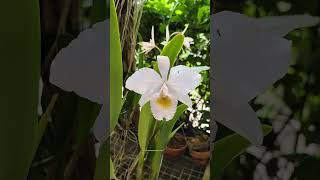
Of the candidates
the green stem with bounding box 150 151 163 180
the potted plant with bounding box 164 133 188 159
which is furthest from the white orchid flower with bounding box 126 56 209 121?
the potted plant with bounding box 164 133 188 159

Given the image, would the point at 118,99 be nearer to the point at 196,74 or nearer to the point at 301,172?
the point at 196,74

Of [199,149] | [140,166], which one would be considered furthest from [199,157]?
[140,166]

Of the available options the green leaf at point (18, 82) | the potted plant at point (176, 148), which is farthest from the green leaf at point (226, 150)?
the potted plant at point (176, 148)

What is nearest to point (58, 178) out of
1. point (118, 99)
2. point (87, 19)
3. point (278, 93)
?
point (118, 99)

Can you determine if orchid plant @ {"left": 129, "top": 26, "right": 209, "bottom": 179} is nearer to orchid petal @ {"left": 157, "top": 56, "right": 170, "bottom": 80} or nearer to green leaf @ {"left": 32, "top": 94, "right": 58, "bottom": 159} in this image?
orchid petal @ {"left": 157, "top": 56, "right": 170, "bottom": 80}

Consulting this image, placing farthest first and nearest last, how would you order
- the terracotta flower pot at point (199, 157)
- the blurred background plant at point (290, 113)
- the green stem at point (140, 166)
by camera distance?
the terracotta flower pot at point (199, 157), the green stem at point (140, 166), the blurred background plant at point (290, 113)

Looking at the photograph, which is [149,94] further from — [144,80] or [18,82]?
[18,82]

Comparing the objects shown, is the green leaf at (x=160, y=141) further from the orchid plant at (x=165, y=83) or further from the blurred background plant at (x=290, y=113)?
the blurred background plant at (x=290, y=113)
